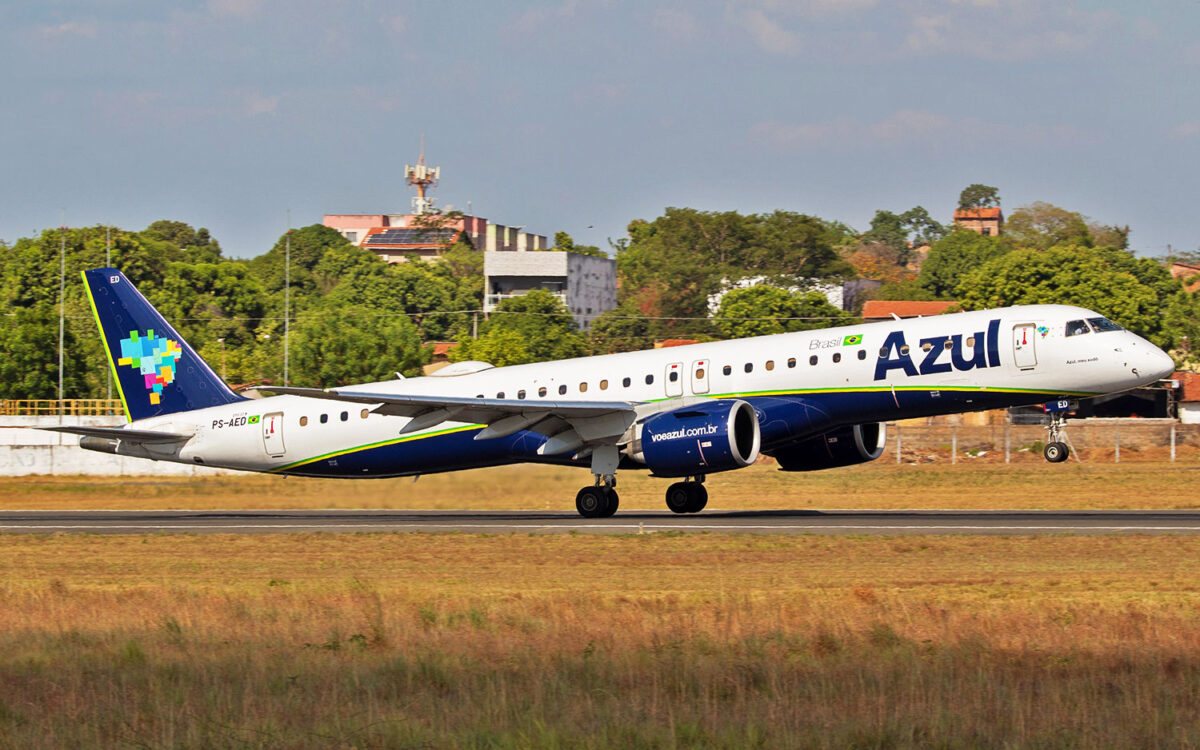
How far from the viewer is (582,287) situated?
488 feet

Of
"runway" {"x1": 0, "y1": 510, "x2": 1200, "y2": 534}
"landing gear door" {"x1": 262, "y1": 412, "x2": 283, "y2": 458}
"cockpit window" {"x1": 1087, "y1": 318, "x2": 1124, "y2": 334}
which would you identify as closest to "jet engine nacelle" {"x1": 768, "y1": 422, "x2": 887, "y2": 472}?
"runway" {"x1": 0, "y1": 510, "x2": 1200, "y2": 534}

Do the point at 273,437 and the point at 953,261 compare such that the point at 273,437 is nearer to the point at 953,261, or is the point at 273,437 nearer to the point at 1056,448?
the point at 1056,448

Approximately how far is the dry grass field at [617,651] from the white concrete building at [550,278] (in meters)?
122

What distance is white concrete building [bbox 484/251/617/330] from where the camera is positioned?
475 ft

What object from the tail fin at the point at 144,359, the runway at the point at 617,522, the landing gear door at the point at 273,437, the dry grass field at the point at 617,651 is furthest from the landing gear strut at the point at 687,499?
the tail fin at the point at 144,359

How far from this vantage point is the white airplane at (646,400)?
1190 inches

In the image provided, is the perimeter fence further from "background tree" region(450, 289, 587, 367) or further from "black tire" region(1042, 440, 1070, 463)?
"background tree" region(450, 289, 587, 367)

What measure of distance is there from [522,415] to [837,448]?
8093mm

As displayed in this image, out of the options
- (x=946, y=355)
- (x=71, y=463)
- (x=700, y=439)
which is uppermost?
(x=946, y=355)

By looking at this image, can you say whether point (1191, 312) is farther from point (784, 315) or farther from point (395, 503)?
point (395, 503)

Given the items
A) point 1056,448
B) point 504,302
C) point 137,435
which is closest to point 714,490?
point 1056,448

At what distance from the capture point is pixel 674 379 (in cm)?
3256

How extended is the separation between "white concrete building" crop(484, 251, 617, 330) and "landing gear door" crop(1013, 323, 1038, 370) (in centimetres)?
11353

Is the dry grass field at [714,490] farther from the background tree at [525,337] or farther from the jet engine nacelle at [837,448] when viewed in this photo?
the background tree at [525,337]
